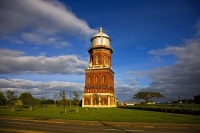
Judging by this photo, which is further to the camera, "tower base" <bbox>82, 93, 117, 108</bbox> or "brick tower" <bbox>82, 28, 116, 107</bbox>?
"brick tower" <bbox>82, 28, 116, 107</bbox>

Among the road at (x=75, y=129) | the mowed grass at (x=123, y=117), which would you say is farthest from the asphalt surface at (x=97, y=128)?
the mowed grass at (x=123, y=117)

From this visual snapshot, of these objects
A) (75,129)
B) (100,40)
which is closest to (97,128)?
(75,129)

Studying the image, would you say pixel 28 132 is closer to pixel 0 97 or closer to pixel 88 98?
pixel 88 98

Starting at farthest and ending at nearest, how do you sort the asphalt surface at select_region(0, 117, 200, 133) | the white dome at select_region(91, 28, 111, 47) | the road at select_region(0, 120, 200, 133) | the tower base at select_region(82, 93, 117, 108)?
the white dome at select_region(91, 28, 111, 47)
the tower base at select_region(82, 93, 117, 108)
the asphalt surface at select_region(0, 117, 200, 133)
the road at select_region(0, 120, 200, 133)

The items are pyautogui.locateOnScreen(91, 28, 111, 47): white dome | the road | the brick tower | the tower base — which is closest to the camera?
the road

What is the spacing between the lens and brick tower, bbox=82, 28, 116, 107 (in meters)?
64.4

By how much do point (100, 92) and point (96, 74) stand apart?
7142mm

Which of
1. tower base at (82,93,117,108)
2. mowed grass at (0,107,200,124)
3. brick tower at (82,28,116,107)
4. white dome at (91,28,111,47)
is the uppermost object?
white dome at (91,28,111,47)

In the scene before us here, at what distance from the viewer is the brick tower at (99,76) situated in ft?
211

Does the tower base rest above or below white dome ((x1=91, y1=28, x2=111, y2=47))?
below

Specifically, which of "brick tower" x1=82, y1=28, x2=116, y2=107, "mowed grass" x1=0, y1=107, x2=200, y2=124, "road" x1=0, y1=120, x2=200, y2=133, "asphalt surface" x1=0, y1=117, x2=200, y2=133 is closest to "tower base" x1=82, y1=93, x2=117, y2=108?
"brick tower" x1=82, y1=28, x2=116, y2=107

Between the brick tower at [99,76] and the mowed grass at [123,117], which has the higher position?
the brick tower at [99,76]

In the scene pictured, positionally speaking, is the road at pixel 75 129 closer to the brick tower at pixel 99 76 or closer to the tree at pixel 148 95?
the brick tower at pixel 99 76

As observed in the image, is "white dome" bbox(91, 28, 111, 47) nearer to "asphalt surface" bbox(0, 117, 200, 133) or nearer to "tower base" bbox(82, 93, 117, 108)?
"tower base" bbox(82, 93, 117, 108)
